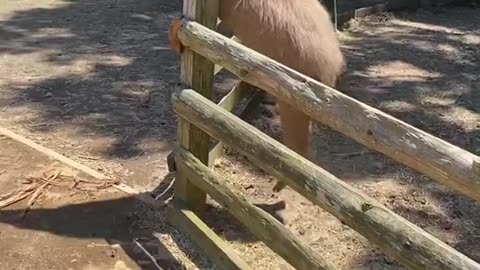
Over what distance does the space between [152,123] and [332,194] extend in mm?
2862

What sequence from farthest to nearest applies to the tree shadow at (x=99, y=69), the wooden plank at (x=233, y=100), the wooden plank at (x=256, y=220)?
the tree shadow at (x=99, y=69), the wooden plank at (x=233, y=100), the wooden plank at (x=256, y=220)

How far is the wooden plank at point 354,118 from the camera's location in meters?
2.48

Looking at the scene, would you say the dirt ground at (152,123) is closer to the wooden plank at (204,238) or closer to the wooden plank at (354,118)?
the wooden plank at (204,238)

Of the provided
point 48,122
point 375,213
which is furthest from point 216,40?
point 48,122

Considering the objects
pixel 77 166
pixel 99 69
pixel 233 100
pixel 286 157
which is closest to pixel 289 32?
pixel 286 157

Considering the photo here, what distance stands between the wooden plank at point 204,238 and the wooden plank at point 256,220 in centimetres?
18

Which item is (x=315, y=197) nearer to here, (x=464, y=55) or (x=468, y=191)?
(x=468, y=191)

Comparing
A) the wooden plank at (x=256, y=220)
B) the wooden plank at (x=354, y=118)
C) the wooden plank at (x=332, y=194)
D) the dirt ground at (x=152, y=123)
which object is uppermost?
the wooden plank at (x=354, y=118)

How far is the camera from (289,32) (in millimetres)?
3967

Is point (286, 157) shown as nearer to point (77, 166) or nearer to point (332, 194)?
point (332, 194)

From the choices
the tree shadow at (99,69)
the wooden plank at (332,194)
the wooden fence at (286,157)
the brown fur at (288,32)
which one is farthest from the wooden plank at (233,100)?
the brown fur at (288,32)

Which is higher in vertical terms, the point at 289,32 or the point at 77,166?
the point at 289,32

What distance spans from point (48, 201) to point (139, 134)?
1229mm

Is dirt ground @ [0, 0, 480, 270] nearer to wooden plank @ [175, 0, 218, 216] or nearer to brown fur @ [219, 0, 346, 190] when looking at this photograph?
wooden plank @ [175, 0, 218, 216]
